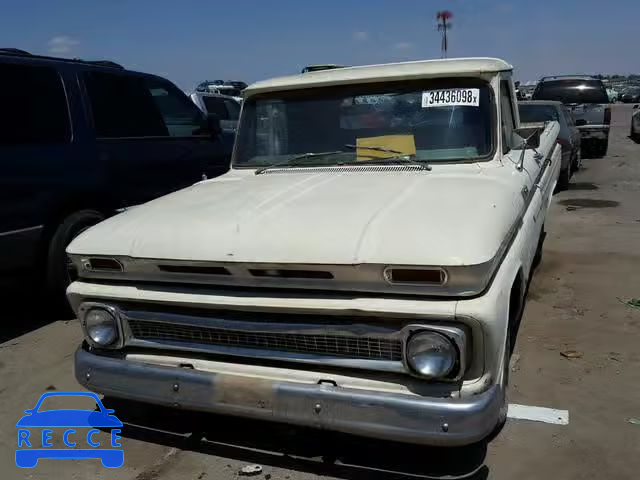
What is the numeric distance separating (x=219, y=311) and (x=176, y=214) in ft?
2.05

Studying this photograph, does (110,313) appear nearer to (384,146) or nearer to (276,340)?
(276,340)

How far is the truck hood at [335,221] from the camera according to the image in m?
2.44

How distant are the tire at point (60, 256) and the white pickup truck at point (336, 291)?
1.77m

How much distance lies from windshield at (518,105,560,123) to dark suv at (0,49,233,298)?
6.05 meters

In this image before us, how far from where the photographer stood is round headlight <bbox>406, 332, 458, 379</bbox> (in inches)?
94.3

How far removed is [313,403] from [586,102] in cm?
1461

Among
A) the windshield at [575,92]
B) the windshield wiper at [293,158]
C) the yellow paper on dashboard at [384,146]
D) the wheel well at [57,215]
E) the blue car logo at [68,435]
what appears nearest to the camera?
the blue car logo at [68,435]

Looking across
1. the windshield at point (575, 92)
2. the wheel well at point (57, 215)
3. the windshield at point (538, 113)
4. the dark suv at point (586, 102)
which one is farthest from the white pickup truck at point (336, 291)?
the windshield at point (575, 92)

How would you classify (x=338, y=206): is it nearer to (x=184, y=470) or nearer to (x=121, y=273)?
(x=121, y=273)

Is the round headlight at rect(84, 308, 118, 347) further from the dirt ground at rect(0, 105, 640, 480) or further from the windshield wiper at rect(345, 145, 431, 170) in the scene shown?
the windshield wiper at rect(345, 145, 431, 170)

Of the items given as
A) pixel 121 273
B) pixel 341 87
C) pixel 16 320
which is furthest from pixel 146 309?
pixel 16 320

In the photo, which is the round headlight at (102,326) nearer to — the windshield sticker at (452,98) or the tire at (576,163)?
the windshield sticker at (452,98)

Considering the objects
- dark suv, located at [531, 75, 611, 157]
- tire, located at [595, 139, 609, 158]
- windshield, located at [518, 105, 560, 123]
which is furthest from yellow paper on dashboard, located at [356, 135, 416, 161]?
tire, located at [595, 139, 609, 158]

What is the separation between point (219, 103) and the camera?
1213 centimetres
